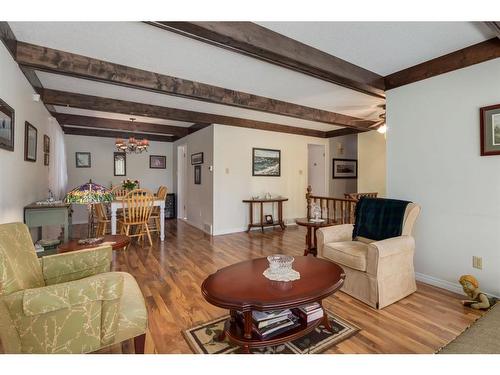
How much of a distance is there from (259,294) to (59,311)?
3.35ft

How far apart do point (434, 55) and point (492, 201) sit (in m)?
1.55

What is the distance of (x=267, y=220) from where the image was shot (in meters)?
5.69

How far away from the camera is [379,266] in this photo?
2.20 m

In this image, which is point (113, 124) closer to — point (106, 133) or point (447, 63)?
point (106, 133)

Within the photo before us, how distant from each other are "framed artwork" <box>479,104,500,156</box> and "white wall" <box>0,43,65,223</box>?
170 inches

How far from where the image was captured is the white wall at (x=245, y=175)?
5215 millimetres

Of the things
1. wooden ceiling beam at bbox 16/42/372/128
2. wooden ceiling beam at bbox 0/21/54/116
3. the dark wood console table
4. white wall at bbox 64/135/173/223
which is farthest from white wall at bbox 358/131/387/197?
wooden ceiling beam at bbox 0/21/54/116

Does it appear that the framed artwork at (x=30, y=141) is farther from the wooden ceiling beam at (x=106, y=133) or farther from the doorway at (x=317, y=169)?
the doorway at (x=317, y=169)

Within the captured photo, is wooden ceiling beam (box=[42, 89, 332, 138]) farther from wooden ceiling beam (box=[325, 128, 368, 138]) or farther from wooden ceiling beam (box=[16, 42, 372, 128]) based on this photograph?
wooden ceiling beam (box=[325, 128, 368, 138])

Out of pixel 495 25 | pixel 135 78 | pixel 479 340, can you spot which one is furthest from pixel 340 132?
pixel 479 340

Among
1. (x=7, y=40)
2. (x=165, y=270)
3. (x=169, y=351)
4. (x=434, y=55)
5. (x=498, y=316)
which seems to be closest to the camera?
(x=169, y=351)

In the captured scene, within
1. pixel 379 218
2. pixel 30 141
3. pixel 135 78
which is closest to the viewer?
pixel 379 218
